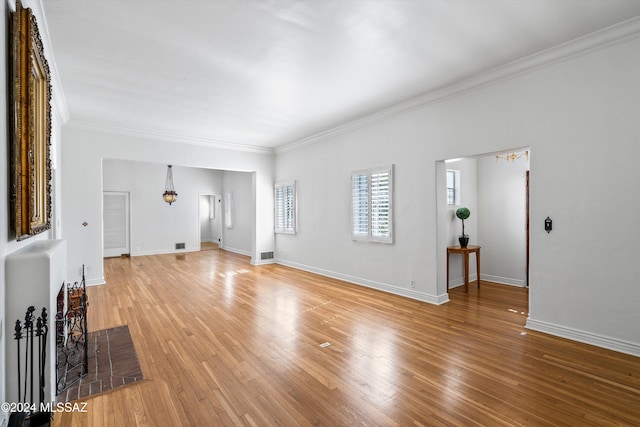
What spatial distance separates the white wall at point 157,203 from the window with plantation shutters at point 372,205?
24.1ft

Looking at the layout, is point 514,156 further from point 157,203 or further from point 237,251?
point 157,203

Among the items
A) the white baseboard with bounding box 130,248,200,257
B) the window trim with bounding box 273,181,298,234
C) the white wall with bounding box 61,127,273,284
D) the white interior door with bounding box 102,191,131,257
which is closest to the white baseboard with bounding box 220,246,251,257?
the white baseboard with bounding box 130,248,200,257

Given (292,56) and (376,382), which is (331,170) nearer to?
(292,56)

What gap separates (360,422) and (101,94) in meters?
5.12

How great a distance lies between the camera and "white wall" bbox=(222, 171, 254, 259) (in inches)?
398

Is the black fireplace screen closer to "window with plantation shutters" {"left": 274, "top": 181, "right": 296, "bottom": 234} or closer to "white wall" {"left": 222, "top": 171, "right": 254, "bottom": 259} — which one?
"window with plantation shutters" {"left": 274, "top": 181, "right": 296, "bottom": 234}

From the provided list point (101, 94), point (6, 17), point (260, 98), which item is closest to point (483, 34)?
point (260, 98)

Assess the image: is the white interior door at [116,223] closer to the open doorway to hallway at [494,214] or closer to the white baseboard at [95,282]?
the white baseboard at [95,282]

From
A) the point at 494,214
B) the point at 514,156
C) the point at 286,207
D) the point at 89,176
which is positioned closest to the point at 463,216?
the point at 494,214

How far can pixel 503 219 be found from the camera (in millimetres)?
5680

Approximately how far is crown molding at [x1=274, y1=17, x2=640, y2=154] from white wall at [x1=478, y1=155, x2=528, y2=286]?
191 cm

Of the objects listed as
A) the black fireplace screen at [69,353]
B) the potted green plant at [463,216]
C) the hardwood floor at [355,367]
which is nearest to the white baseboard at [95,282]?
the hardwood floor at [355,367]

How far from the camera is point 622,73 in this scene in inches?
115

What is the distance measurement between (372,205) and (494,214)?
2.39 metres
